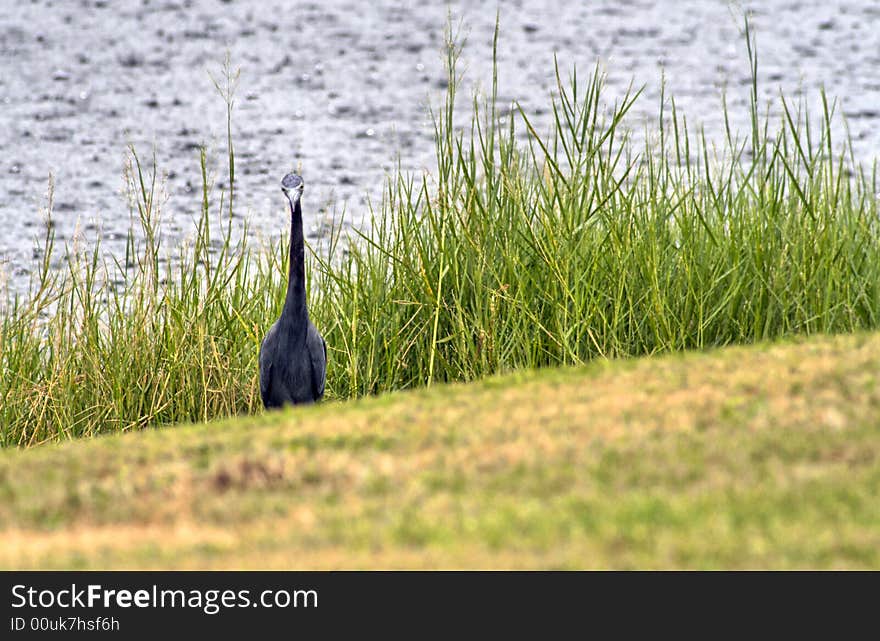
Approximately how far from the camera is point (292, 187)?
522cm

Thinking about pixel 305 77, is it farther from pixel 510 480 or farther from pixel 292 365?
pixel 510 480

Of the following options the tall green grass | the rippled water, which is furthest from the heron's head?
the rippled water

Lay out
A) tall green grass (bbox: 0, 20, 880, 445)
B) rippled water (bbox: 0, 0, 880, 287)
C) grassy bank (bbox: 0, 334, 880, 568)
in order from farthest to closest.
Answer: rippled water (bbox: 0, 0, 880, 287) < tall green grass (bbox: 0, 20, 880, 445) < grassy bank (bbox: 0, 334, 880, 568)

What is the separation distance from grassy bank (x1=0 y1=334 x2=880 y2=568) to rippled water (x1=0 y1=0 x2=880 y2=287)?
7.20m

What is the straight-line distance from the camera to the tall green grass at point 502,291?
18.6 ft

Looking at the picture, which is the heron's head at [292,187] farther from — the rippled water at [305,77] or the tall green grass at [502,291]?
the rippled water at [305,77]

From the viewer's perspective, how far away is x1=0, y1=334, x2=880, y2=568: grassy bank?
8.95 ft

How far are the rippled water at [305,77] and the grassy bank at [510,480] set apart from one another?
7200 mm

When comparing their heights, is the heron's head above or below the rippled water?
above

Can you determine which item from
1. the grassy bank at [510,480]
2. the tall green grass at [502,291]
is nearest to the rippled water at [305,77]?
the tall green grass at [502,291]

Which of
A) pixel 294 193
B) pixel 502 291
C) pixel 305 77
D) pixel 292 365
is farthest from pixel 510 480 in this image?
pixel 305 77

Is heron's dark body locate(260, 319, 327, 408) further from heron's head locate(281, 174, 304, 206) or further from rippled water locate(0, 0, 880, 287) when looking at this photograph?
rippled water locate(0, 0, 880, 287)

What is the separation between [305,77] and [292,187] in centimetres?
1261
